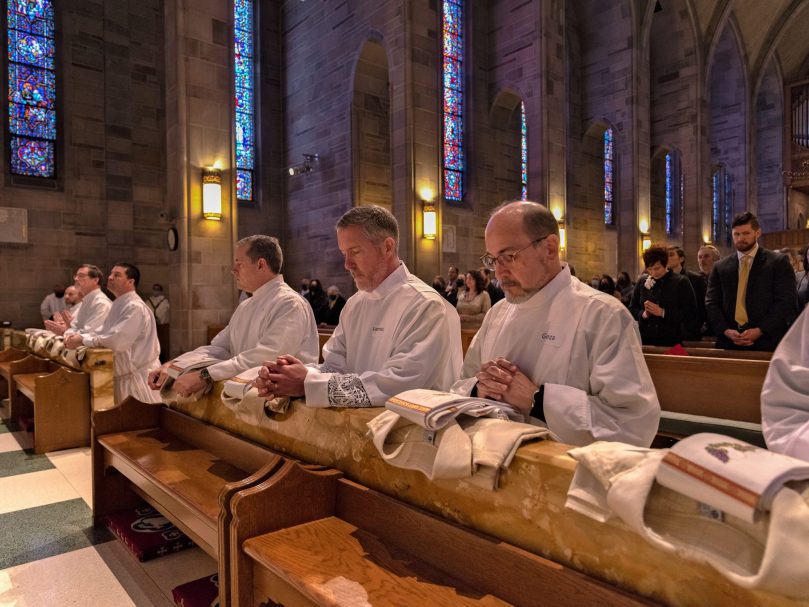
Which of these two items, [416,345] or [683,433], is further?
[683,433]

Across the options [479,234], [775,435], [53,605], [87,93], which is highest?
[87,93]

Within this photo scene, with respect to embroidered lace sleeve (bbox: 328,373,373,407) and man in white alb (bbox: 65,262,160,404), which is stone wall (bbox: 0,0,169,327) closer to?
man in white alb (bbox: 65,262,160,404)

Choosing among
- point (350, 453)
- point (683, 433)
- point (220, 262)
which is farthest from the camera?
point (220, 262)

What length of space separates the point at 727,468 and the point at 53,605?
2.87 metres

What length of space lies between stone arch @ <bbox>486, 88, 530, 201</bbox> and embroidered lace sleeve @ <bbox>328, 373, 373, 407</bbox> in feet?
39.6

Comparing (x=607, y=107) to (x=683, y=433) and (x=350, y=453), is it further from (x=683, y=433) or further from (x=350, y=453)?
(x=350, y=453)

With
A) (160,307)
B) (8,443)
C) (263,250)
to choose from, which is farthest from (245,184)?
(263,250)

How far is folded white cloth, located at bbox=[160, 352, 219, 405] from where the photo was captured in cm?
320

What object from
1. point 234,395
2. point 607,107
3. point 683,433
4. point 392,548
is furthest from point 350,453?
point 607,107

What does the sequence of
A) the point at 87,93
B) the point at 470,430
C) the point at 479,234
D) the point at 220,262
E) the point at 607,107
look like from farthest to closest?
the point at 607,107, the point at 479,234, the point at 87,93, the point at 220,262, the point at 470,430

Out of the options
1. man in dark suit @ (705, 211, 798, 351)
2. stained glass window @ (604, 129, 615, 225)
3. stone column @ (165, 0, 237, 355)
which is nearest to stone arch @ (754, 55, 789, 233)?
stained glass window @ (604, 129, 615, 225)

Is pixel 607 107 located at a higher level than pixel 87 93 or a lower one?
higher

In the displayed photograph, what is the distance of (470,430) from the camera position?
155 centimetres

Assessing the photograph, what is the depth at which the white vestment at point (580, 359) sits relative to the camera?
5.90 ft
